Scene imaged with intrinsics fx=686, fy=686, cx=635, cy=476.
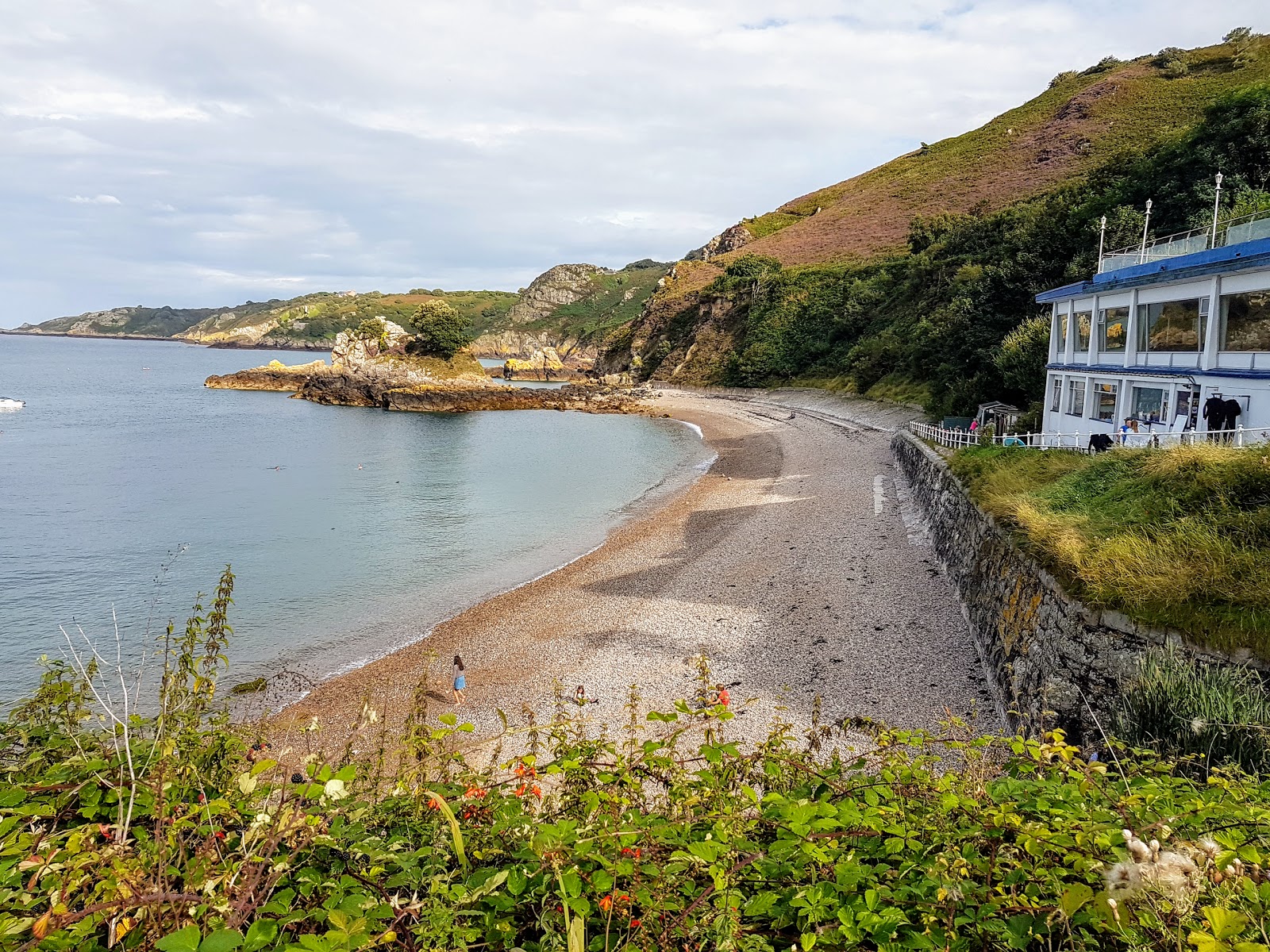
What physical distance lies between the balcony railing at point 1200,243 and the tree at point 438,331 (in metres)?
73.4

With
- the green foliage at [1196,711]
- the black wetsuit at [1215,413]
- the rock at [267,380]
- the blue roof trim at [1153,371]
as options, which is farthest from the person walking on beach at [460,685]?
the rock at [267,380]

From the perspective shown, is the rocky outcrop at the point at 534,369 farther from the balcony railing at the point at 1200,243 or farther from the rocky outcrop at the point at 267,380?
the balcony railing at the point at 1200,243

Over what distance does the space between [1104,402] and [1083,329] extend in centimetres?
303

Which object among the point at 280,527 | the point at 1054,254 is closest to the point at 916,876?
the point at 280,527

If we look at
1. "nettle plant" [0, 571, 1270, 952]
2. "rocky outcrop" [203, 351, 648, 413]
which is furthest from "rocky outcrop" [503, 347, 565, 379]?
"nettle plant" [0, 571, 1270, 952]

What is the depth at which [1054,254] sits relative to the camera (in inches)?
1476

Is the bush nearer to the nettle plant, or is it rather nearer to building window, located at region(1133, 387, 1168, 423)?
building window, located at region(1133, 387, 1168, 423)

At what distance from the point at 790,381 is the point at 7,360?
544ft

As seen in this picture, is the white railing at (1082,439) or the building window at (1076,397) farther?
the building window at (1076,397)

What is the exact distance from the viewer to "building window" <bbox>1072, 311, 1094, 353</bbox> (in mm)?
22697

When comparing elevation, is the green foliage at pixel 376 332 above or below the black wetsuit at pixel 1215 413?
above

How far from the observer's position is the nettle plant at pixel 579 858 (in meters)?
2.22

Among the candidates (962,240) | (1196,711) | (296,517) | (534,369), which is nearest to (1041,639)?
(1196,711)

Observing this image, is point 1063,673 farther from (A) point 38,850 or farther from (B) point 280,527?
(B) point 280,527
